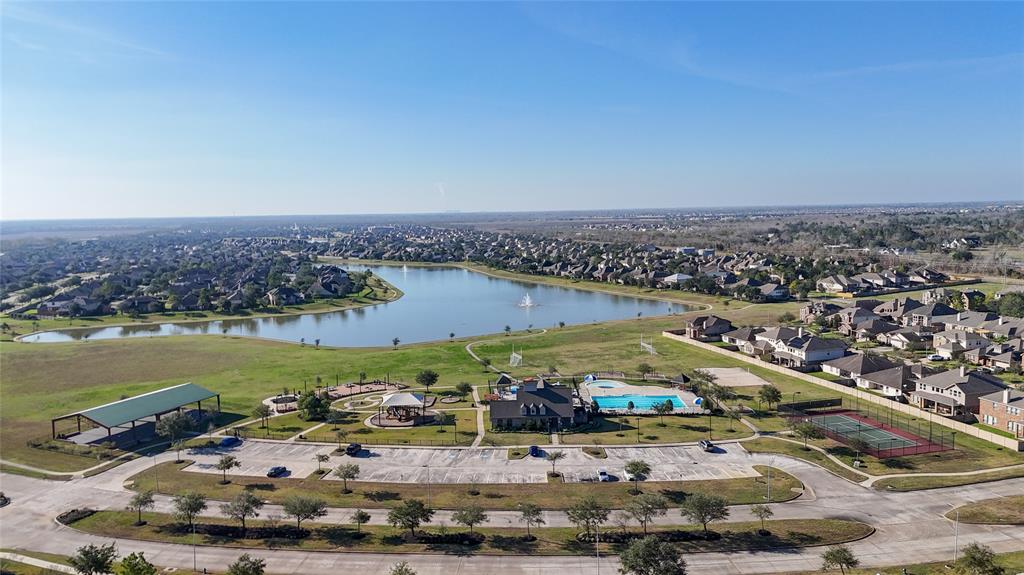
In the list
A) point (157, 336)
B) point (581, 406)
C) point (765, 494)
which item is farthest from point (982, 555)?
point (157, 336)

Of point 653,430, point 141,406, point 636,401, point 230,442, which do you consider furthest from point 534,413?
point 141,406

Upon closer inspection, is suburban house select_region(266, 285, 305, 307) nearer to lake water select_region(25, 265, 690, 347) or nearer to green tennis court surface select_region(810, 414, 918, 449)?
lake water select_region(25, 265, 690, 347)

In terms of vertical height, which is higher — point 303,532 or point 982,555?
point 982,555

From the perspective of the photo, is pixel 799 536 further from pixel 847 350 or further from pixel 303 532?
pixel 847 350

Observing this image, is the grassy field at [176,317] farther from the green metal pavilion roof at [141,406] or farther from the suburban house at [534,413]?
the suburban house at [534,413]

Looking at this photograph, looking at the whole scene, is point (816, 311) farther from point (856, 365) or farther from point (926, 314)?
point (856, 365)

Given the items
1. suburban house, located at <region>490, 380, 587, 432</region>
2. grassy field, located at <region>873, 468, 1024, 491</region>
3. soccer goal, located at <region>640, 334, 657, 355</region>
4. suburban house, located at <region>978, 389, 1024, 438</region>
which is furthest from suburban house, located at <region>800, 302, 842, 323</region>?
suburban house, located at <region>490, 380, 587, 432</region>
